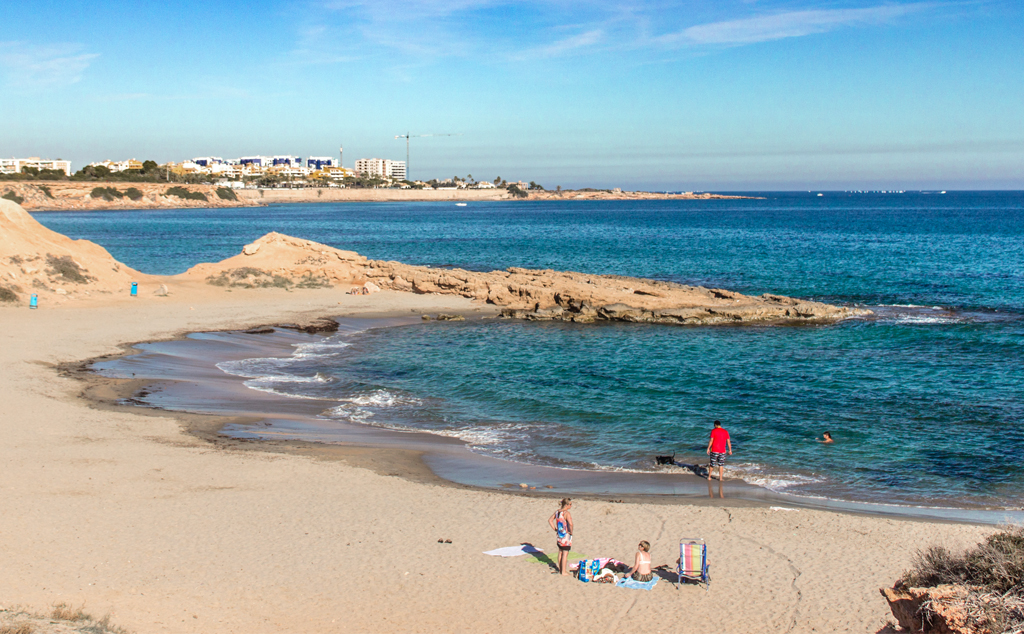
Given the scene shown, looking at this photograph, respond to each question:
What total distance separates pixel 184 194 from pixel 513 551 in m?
167

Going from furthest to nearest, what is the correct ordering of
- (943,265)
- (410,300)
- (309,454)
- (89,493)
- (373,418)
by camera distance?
(943,265) < (410,300) < (373,418) < (309,454) < (89,493)

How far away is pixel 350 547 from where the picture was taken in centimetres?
1056

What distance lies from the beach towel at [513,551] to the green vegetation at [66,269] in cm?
2741

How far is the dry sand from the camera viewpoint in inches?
342

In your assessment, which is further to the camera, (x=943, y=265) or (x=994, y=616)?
(x=943, y=265)

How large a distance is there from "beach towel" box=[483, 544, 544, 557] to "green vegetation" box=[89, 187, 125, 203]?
517ft

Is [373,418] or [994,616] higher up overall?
[994,616]

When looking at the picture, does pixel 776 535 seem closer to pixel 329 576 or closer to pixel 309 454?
pixel 329 576

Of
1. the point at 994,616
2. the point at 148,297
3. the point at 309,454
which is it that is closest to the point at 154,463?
the point at 309,454

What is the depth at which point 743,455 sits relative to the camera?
1530cm

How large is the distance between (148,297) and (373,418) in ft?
61.6

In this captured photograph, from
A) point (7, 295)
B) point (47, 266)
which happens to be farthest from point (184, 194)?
point (7, 295)

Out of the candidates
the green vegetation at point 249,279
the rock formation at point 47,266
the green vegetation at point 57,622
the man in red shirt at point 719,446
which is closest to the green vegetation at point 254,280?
the green vegetation at point 249,279

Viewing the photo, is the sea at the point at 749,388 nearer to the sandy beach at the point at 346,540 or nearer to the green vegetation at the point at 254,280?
the sandy beach at the point at 346,540
